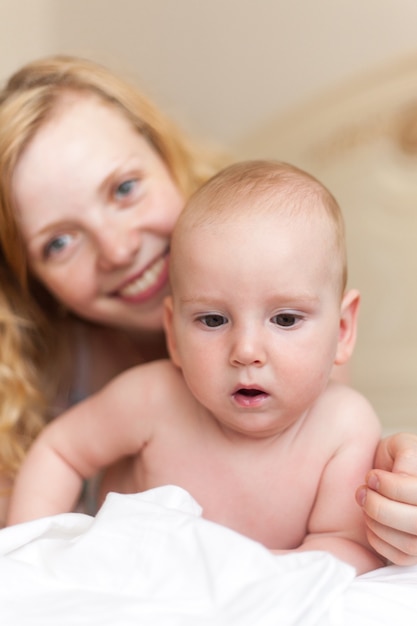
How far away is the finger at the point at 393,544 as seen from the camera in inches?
35.6

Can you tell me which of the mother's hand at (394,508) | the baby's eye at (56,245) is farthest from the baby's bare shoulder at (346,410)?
the baby's eye at (56,245)

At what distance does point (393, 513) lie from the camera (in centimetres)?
89

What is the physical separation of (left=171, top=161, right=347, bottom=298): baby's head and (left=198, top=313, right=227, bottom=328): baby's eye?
6 cm

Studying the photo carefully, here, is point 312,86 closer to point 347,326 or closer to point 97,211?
point 97,211

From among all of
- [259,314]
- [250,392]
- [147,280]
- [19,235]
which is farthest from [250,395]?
[19,235]

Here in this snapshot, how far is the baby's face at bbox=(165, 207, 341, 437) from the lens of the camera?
3.04 ft

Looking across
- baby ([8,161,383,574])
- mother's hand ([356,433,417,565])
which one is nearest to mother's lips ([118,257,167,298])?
baby ([8,161,383,574])

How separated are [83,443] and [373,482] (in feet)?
1.48

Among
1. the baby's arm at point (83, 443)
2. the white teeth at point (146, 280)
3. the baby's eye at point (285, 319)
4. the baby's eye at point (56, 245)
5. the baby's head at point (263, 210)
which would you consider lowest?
the baby's arm at point (83, 443)

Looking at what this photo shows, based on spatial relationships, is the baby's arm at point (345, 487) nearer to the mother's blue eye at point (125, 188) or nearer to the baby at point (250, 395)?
the baby at point (250, 395)

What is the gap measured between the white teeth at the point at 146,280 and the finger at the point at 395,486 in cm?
63

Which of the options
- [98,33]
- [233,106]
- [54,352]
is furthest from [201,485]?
[98,33]

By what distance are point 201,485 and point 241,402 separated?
0.20 meters

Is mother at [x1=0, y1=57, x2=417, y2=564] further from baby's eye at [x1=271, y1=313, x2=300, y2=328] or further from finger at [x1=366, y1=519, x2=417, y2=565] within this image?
finger at [x1=366, y1=519, x2=417, y2=565]
